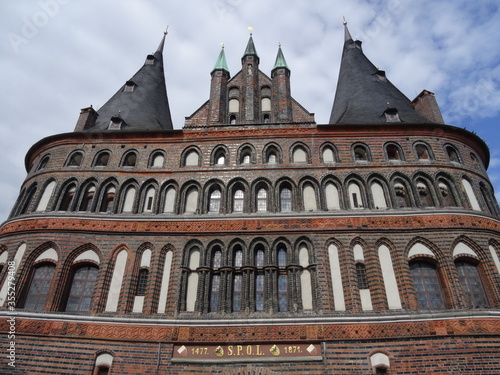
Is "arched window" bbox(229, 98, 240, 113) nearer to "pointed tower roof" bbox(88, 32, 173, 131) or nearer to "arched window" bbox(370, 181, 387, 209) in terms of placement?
"pointed tower roof" bbox(88, 32, 173, 131)

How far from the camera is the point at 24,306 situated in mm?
10844

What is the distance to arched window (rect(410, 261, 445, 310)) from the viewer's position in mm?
10445

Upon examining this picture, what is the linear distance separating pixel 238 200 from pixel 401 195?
616cm

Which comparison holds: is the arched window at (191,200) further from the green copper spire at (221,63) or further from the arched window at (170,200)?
the green copper spire at (221,63)

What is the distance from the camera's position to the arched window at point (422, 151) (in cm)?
1328

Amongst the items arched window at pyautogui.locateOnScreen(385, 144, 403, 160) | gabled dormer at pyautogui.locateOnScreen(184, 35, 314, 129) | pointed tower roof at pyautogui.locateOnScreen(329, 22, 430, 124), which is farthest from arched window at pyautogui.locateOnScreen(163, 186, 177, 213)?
arched window at pyautogui.locateOnScreen(385, 144, 403, 160)

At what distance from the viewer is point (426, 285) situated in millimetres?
10742

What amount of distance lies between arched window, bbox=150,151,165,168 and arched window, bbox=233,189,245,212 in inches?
134

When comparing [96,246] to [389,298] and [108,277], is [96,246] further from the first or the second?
[389,298]

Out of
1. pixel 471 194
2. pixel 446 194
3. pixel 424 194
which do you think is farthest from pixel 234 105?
pixel 471 194

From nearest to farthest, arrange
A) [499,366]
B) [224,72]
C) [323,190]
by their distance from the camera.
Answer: [499,366] < [323,190] < [224,72]

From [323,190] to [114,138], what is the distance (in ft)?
29.1

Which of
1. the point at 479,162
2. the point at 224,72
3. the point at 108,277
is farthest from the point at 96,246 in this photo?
the point at 479,162

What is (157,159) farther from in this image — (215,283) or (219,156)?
(215,283)
